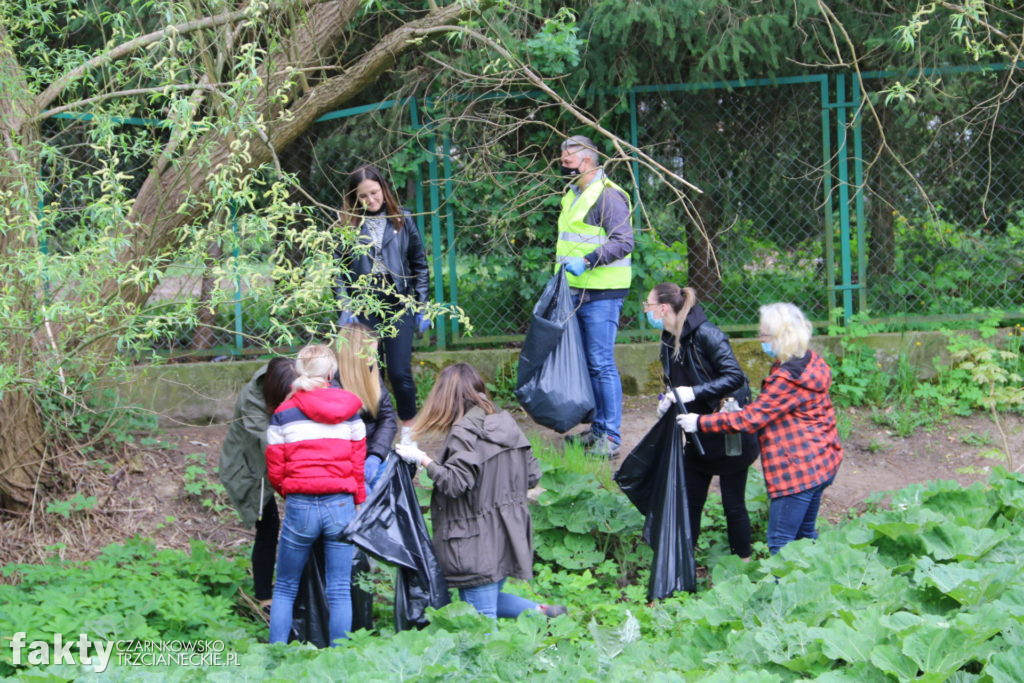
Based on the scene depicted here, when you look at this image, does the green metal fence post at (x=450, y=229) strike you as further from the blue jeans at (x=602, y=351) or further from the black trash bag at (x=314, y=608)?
Answer: the black trash bag at (x=314, y=608)

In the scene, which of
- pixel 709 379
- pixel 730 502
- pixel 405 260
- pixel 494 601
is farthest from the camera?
pixel 405 260

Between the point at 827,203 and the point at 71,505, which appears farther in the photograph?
the point at 827,203

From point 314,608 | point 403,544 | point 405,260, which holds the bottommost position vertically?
point 314,608

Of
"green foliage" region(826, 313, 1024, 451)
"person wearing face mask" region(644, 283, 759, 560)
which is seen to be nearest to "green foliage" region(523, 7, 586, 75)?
"person wearing face mask" region(644, 283, 759, 560)

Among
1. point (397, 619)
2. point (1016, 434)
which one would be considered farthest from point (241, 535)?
point (1016, 434)

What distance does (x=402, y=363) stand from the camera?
6.62m

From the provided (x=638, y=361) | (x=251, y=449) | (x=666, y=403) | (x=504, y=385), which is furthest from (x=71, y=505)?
(x=638, y=361)

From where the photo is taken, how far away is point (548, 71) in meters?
7.16

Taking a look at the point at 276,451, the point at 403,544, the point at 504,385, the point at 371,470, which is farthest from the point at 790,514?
the point at 504,385

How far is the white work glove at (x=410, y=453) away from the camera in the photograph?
14.6 feet

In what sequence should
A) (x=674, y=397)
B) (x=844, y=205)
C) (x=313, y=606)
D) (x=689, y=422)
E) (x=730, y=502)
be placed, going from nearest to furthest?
(x=313, y=606)
(x=689, y=422)
(x=674, y=397)
(x=730, y=502)
(x=844, y=205)

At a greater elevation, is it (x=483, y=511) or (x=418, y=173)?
(x=418, y=173)

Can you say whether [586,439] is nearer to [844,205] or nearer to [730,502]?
[730,502]

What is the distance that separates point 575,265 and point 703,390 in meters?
1.38
